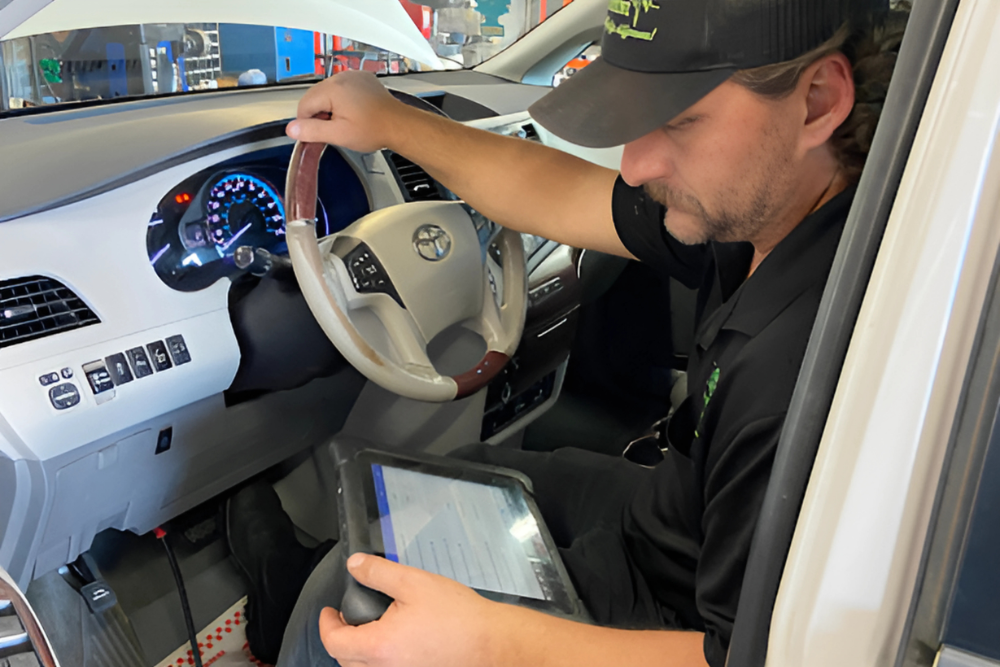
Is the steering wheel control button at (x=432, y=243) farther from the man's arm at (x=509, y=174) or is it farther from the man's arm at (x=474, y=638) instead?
the man's arm at (x=474, y=638)

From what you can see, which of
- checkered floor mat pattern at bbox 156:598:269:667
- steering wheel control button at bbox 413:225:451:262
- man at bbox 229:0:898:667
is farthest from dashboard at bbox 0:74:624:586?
man at bbox 229:0:898:667

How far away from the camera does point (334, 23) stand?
152 cm

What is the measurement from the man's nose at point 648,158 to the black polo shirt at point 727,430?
168mm

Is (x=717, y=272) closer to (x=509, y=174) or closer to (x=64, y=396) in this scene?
(x=509, y=174)

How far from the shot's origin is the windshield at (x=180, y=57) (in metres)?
1.49

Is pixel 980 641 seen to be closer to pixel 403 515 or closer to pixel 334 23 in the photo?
pixel 403 515

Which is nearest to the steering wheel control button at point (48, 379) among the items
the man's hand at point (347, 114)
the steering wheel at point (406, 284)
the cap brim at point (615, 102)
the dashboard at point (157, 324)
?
the dashboard at point (157, 324)

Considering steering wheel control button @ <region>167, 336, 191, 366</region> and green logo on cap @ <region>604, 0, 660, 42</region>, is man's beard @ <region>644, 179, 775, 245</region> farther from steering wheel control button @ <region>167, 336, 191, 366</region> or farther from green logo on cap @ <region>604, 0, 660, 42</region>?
steering wheel control button @ <region>167, 336, 191, 366</region>

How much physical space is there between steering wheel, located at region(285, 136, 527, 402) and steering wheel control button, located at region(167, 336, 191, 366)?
21cm

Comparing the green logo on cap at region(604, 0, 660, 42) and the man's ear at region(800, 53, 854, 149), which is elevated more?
the green logo on cap at region(604, 0, 660, 42)

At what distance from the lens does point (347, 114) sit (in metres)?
1.31

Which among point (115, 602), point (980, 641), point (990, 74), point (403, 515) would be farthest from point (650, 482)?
point (115, 602)

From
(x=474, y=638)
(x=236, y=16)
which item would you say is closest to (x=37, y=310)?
(x=236, y=16)

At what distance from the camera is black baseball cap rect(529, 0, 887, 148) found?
873mm
